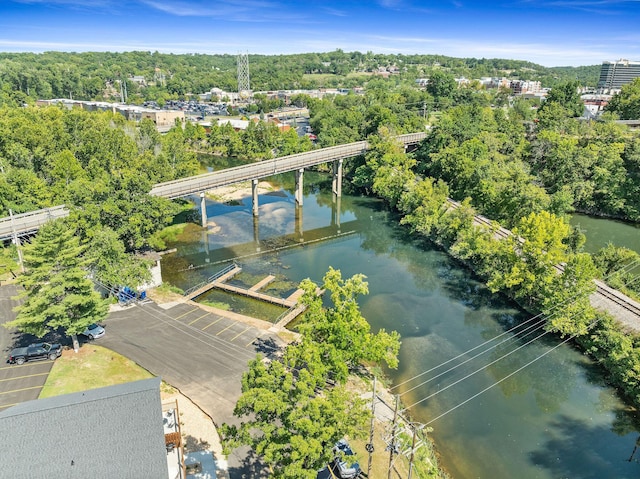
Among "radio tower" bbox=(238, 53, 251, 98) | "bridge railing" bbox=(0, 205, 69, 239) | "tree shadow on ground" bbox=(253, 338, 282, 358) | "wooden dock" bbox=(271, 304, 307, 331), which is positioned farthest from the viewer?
"radio tower" bbox=(238, 53, 251, 98)

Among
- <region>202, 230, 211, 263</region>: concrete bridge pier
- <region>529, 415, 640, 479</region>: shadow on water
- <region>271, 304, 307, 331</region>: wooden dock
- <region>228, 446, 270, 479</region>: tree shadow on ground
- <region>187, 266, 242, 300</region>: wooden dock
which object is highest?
<region>228, 446, 270, 479</region>: tree shadow on ground

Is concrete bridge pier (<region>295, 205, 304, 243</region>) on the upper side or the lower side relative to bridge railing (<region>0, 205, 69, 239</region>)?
lower

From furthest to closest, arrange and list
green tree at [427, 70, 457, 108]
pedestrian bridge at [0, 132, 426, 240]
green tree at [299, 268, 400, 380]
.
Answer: green tree at [427, 70, 457, 108] → pedestrian bridge at [0, 132, 426, 240] → green tree at [299, 268, 400, 380]

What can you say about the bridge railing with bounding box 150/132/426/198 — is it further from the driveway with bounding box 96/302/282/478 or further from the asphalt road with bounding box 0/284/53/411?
the asphalt road with bounding box 0/284/53/411

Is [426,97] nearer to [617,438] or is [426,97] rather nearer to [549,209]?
[549,209]

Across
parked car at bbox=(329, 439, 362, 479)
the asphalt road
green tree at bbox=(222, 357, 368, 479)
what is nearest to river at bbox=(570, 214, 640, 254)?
parked car at bbox=(329, 439, 362, 479)

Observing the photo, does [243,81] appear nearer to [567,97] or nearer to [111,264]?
[567,97]

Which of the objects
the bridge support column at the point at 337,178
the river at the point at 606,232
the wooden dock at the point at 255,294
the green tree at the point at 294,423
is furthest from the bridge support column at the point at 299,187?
the green tree at the point at 294,423
